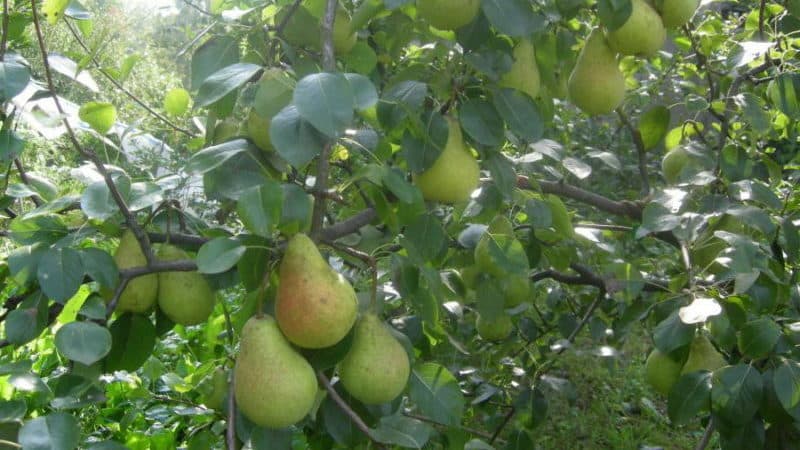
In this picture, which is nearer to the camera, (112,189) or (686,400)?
(112,189)

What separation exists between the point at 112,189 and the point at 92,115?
0.12 metres

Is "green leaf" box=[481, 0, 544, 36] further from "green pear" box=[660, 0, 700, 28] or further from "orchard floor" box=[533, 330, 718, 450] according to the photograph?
"orchard floor" box=[533, 330, 718, 450]

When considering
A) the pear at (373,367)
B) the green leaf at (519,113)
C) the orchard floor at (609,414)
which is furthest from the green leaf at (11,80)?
the orchard floor at (609,414)

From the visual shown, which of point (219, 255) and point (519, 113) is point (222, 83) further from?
point (519, 113)

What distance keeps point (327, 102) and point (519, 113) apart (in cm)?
36

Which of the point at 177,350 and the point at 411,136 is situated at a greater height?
the point at 411,136

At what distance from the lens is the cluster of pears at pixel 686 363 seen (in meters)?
1.36

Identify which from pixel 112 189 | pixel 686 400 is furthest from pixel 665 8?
pixel 112 189

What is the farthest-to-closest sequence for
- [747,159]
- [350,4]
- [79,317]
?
[747,159], [350,4], [79,317]

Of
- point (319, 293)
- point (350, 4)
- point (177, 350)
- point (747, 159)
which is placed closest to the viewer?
point (319, 293)

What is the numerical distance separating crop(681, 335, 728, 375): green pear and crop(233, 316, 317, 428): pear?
786mm

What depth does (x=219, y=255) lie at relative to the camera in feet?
2.69

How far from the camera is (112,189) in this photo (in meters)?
0.93

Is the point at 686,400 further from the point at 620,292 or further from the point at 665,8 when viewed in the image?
the point at 665,8
